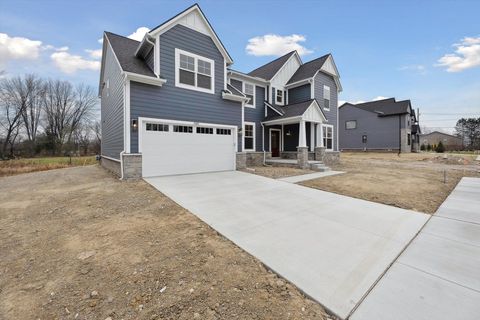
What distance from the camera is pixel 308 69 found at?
15.8 metres

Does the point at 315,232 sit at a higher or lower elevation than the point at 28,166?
lower

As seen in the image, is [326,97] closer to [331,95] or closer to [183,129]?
[331,95]

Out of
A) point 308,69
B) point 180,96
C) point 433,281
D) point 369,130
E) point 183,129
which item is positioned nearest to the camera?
point 433,281

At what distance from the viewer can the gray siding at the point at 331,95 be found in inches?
596

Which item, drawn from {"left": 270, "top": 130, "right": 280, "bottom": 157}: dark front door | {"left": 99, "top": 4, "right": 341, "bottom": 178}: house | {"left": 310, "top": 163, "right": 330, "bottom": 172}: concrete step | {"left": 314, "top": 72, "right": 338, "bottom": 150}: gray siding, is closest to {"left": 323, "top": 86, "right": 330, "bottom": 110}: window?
{"left": 314, "top": 72, "right": 338, "bottom": 150}: gray siding

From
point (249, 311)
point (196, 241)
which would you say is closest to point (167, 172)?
point (196, 241)

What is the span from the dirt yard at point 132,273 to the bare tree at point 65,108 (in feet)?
125

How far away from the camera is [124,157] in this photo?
8305 millimetres

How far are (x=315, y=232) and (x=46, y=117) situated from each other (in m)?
45.7

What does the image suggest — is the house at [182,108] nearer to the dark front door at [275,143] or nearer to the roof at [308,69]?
the dark front door at [275,143]

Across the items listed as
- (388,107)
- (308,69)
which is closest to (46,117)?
(308,69)

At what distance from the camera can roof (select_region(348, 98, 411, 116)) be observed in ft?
91.8

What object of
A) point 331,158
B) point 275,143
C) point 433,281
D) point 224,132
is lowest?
point 433,281

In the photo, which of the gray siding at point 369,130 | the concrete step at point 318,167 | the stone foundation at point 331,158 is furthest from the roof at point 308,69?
the gray siding at point 369,130
